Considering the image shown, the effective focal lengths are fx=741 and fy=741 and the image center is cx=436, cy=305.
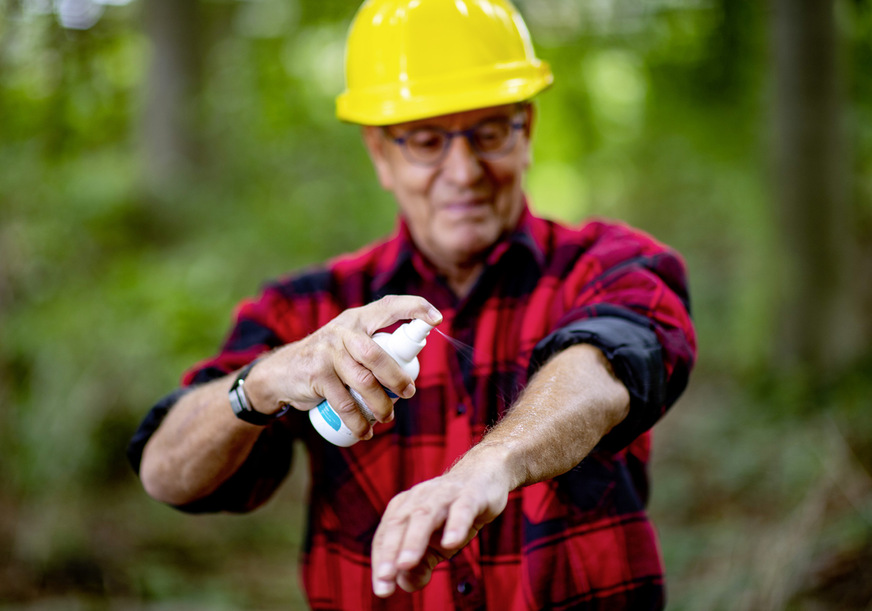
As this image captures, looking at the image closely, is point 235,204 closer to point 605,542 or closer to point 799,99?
point 799,99

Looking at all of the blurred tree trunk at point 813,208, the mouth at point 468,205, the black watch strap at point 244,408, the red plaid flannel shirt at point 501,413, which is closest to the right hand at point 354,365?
the black watch strap at point 244,408

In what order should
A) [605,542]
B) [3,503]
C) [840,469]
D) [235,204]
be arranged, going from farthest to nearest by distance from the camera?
[235,204] → [3,503] → [840,469] → [605,542]

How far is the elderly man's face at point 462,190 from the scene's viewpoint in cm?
192

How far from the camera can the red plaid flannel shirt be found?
162 centimetres

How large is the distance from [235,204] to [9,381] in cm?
232

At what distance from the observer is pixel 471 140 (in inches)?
75.9

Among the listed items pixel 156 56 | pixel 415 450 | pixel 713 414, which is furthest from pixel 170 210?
pixel 415 450

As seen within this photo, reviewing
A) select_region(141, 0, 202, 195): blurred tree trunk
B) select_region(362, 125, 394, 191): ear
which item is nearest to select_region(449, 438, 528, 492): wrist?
select_region(362, 125, 394, 191): ear

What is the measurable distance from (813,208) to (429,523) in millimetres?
3982

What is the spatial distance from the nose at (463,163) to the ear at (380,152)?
250 millimetres

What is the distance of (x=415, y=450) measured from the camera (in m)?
1.82

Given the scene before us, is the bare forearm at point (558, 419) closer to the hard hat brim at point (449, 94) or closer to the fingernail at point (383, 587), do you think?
the fingernail at point (383, 587)

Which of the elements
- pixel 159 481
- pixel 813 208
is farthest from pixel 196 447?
pixel 813 208

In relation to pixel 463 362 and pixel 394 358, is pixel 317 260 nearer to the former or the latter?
pixel 463 362
